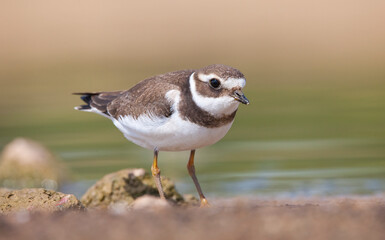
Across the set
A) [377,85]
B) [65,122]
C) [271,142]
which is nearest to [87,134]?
[65,122]

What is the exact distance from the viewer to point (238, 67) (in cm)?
2216

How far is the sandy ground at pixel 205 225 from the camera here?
513 cm

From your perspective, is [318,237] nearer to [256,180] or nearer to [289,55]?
[256,180]

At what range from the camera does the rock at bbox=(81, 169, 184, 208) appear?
9.38 meters

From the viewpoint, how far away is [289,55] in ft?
81.4

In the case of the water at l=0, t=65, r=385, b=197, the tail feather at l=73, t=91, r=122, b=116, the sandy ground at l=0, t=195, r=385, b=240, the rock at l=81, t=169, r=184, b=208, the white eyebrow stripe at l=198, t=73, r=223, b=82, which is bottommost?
the water at l=0, t=65, r=385, b=197

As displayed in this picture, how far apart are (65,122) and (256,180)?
619 centimetres

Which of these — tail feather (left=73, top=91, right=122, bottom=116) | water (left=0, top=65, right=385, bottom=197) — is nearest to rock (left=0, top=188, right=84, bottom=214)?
tail feather (left=73, top=91, right=122, bottom=116)

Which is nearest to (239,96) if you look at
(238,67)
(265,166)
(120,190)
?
(120,190)

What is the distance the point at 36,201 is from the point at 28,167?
4.40m

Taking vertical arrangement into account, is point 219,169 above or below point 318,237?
below

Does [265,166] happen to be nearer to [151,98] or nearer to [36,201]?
[151,98]

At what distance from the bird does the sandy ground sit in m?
2.35

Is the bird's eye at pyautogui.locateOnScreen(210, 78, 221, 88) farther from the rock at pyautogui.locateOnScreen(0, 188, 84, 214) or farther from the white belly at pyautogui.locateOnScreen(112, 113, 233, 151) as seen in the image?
the rock at pyautogui.locateOnScreen(0, 188, 84, 214)
